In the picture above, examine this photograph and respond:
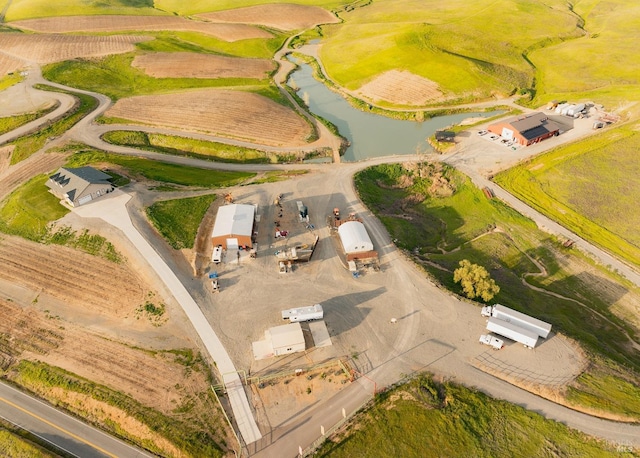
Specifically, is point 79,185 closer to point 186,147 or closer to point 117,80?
point 186,147

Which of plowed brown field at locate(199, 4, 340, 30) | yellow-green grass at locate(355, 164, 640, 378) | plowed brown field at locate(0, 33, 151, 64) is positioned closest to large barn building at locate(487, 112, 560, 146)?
yellow-green grass at locate(355, 164, 640, 378)

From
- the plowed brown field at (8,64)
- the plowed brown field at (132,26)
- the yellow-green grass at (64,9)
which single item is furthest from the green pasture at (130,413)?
the yellow-green grass at (64,9)

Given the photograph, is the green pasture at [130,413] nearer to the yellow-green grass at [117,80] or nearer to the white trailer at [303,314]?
the white trailer at [303,314]

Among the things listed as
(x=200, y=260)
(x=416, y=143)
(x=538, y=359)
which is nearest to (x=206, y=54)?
(x=416, y=143)

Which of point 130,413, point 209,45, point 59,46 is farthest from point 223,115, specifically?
point 59,46

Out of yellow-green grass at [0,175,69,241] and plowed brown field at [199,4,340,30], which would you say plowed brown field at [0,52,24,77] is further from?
plowed brown field at [199,4,340,30]
